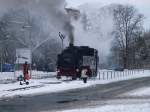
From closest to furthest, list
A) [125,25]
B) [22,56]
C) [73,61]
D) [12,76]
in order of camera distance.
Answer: [22,56]
[73,61]
[12,76]
[125,25]

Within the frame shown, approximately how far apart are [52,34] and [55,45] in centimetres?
651

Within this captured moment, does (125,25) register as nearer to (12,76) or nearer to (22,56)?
(12,76)

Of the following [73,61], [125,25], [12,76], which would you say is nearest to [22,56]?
[73,61]

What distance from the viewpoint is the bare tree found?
103250 mm

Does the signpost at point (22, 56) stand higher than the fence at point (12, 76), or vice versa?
the signpost at point (22, 56)

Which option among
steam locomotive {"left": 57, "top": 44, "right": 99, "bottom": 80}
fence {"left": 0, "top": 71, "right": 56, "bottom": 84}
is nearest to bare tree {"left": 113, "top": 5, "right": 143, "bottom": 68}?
fence {"left": 0, "top": 71, "right": 56, "bottom": 84}

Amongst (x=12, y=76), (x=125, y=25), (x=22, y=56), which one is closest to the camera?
(x=22, y=56)

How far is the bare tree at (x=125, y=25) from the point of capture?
339 feet

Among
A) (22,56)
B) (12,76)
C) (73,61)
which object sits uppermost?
(22,56)

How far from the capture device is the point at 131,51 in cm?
10856

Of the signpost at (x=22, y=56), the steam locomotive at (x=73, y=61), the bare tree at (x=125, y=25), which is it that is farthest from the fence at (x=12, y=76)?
the bare tree at (x=125, y=25)

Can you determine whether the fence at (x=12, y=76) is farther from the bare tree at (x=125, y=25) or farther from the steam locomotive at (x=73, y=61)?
the bare tree at (x=125, y=25)

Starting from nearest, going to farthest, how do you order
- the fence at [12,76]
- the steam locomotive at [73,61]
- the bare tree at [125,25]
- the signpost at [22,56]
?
the signpost at [22,56]
the fence at [12,76]
the steam locomotive at [73,61]
the bare tree at [125,25]

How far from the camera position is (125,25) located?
4087 inches
